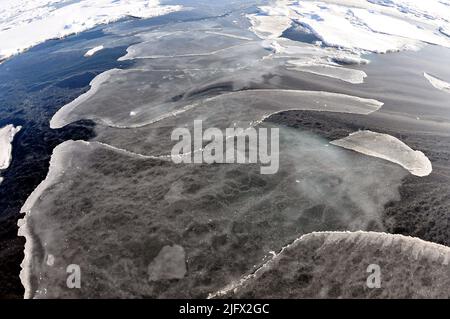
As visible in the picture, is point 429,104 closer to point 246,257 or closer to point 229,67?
point 229,67

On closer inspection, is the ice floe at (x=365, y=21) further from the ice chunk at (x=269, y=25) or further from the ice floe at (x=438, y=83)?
the ice floe at (x=438, y=83)

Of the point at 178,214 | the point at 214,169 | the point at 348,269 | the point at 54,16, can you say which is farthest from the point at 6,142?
the point at 54,16

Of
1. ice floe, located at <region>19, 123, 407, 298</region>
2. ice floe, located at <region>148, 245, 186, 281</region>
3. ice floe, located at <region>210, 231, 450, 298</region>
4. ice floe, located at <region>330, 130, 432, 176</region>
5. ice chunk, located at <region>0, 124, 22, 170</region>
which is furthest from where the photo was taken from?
ice chunk, located at <region>0, 124, 22, 170</region>

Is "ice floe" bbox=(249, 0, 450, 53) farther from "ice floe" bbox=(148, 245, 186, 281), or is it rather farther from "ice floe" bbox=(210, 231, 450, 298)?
"ice floe" bbox=(148, 245, 186, 281)

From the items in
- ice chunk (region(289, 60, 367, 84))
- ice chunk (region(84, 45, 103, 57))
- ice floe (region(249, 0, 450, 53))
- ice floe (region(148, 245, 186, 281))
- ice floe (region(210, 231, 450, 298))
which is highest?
ice floe (region(148, 245, 186, 281))

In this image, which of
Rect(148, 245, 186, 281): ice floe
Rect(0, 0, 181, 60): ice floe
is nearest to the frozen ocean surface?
Rect(148, 245, 186, 281): ice floe

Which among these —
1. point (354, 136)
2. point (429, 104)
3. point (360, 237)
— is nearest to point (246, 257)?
point (360, 237)

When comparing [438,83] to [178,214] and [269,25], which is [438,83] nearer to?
[269,25]
